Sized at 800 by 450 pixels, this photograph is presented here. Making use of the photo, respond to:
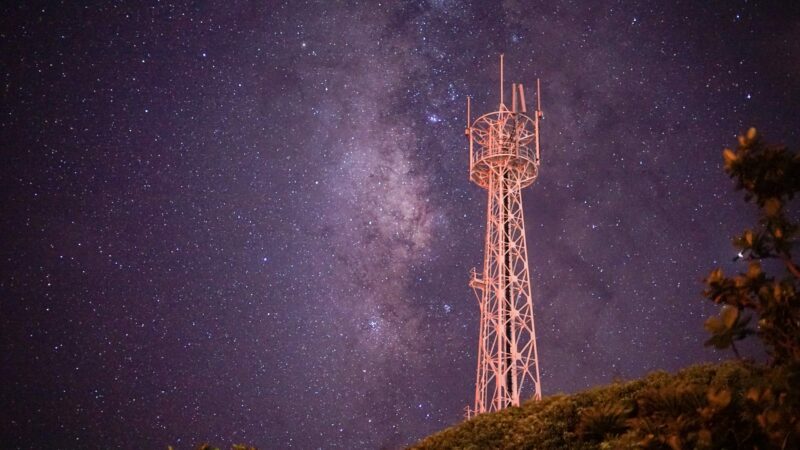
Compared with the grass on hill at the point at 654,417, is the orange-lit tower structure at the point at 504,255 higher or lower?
higher

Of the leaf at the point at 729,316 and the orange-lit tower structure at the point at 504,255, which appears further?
the orange-lit tower structure at the point at 504,255

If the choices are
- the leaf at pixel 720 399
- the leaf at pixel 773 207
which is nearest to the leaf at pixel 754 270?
the leaf at pixel 773 207

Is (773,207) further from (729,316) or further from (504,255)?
(504,255)

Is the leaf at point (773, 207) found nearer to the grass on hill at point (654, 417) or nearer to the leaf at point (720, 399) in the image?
the grass on hill at point (654, 417)

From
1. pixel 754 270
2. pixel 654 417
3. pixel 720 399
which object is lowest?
pixel 720 399

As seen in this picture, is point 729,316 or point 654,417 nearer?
point 729,316

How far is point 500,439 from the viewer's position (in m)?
10.2

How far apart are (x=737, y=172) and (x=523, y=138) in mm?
14658

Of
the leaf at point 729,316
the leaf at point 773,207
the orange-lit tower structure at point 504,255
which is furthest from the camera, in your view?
the orange-lit tower structure at point 504,255

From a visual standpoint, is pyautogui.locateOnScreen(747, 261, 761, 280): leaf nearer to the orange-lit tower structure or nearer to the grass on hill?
the grass on hill

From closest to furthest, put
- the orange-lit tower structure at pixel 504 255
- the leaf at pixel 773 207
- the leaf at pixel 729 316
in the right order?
1. the leaf at pixel 729 316
2. the leaf at pixel 773 207
3. the orange-lit tower structure at pixel 504 255

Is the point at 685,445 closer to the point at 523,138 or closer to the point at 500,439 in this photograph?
the point at 500,439

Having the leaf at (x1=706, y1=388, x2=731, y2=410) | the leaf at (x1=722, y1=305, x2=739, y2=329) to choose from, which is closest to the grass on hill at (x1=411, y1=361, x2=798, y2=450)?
the leaf at (x1=706, y1=388, x2=731, y2=410)

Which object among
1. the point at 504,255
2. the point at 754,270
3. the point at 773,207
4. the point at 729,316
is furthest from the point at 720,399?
the point at 504,255
